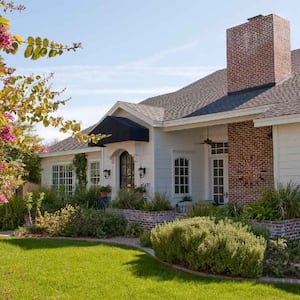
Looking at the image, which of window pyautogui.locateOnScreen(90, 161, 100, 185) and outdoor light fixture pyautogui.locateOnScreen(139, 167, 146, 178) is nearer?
outdoor light fixture pyautogui.locateOnScreen(139, 167, 146, 178)

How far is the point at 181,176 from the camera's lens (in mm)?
→ 16219

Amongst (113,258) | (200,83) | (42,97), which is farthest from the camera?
(200,83)

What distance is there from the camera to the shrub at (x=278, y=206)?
10.6 m

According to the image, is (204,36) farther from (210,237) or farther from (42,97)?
(42,97)

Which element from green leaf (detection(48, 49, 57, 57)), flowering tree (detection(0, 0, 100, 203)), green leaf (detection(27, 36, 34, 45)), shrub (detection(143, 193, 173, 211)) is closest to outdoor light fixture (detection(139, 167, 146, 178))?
shrub (detection(143, 193, 173, 211))

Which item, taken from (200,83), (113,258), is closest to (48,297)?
(113,258)

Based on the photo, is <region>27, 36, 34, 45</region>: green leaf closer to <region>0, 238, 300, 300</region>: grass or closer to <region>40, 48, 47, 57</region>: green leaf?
<region>40, 48, 47, 57</region>: green leaf

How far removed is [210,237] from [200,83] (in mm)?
14447

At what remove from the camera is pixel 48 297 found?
21.0ft

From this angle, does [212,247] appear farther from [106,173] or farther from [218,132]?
[106,173]

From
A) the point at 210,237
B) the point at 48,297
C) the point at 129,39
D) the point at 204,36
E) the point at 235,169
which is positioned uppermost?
the point at 204,36

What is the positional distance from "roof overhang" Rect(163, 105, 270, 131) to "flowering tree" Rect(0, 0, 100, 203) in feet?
31.8

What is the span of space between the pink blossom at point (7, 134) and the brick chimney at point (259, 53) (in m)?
13.3

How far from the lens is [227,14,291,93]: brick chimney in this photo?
51.1 ft
